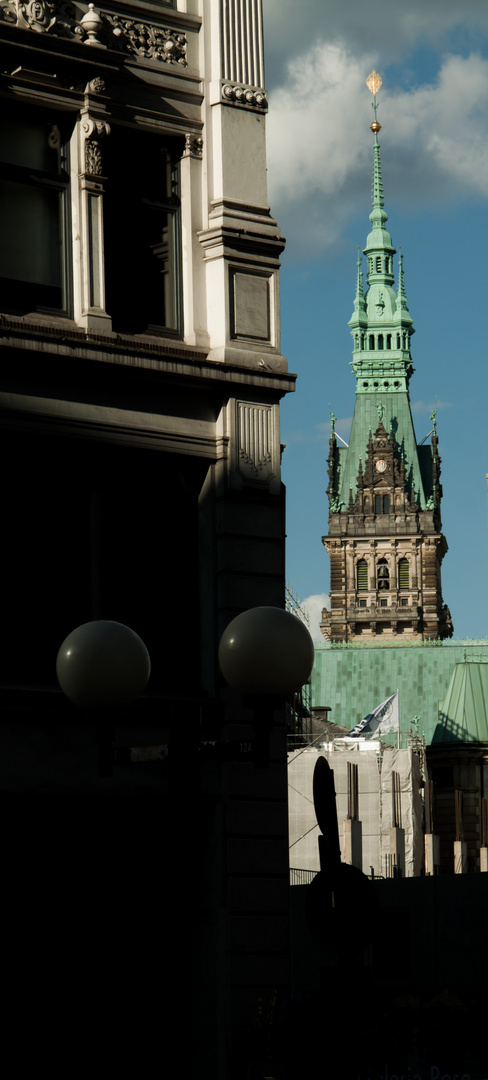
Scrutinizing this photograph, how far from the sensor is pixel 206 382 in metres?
18.0

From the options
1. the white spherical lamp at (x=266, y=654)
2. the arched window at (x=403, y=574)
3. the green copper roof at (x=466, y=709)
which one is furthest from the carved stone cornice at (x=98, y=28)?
the arched window at (x=403, y=574)

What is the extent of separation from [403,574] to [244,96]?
161 meters

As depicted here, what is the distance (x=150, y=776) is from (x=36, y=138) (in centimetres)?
678

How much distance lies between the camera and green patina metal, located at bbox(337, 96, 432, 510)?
18656 centimetres

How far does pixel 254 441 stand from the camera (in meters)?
18.3

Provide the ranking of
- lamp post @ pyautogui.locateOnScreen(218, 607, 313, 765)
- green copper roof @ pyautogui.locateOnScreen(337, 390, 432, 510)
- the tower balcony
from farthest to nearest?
green copper roof @ pyautogui.locateOnScreen(337, 390, 432, 510), the tower balcony, lamp post @ pyautogui.locateOnScreen(218, 607, 313, 765)

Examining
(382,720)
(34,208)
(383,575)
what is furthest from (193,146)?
(383,575)

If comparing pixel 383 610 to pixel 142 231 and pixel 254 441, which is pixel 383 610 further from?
pixel 142 231

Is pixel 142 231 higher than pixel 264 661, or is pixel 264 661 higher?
pixel 142 231

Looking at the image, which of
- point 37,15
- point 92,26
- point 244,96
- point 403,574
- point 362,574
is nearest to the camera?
point 37,15

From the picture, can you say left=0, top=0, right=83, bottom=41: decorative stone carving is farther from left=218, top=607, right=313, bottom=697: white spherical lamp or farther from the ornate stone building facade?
left=218, top=607, right=313, bottom=697: white spherical lamp

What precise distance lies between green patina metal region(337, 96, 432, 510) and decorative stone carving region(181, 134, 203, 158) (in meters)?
165

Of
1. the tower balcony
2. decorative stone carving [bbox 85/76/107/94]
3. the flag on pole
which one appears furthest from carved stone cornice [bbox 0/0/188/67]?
the tower balcony

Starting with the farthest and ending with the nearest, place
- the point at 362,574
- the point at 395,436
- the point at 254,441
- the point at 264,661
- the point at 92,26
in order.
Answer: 1. the point at 395,436
2. the point at 362,574
3. the point at 254,441
4. the point at 92,26
5. the point at 264,661
